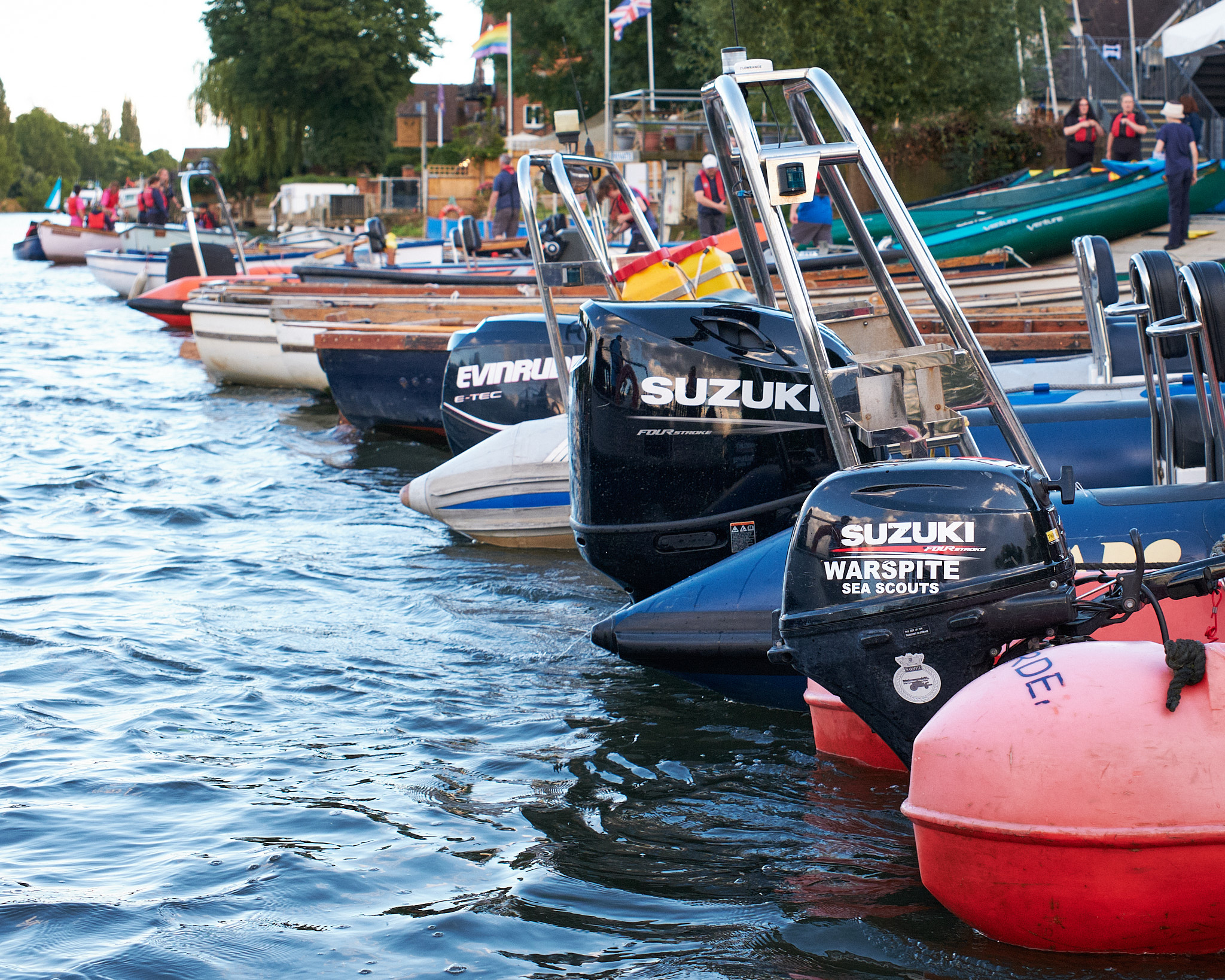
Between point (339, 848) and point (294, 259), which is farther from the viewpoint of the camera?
point (294, 259)

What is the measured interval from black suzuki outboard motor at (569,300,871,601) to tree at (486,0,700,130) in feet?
83.7

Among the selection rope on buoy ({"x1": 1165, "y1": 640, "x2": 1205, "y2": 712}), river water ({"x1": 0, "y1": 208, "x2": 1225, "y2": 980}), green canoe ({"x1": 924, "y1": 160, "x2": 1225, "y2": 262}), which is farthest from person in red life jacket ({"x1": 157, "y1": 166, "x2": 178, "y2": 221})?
rope on buoy ({"x1": 1165, "y1": 640, "x2": 1205, "y2": 712})

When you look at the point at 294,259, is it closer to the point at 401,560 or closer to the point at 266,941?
the point at 401,560

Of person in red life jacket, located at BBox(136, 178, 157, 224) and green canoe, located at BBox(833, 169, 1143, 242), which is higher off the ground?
person in red life jacket, located at BBox(136, 178, 157, 224)

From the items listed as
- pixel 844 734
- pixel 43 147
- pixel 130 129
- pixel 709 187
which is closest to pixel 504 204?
pixel 709 187

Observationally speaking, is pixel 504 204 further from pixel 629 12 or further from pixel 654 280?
pixel 654 280

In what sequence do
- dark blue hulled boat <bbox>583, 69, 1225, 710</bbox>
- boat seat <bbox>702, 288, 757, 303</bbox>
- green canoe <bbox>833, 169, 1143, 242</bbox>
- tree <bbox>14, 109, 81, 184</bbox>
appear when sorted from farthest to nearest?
tree <bbox>14, 109, 81, 184</bbox> < green canoe <bbox>833, 169, 1143, 242</bbox> < boat seat <bbox>702, 288, 757, 303</bbox> < dark blue hulled boat <bbox>583, 69, 1225, 710</bbox>

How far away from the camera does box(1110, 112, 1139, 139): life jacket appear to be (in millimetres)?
16578

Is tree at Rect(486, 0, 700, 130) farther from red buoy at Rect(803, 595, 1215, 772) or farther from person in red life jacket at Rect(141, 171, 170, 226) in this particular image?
red buoy at Rect(803, 595, 1215, 772)

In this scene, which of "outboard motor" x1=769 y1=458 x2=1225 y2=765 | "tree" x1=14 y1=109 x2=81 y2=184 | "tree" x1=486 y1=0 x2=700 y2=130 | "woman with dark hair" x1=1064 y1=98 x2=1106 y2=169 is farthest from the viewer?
"tree" x1=14 y1=109 x2=81 y2=184

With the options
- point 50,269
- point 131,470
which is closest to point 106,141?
point 50,269

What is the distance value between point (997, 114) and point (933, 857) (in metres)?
24.2

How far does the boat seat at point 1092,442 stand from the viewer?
195 inches

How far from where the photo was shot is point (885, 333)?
4.63m
